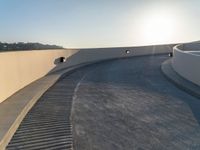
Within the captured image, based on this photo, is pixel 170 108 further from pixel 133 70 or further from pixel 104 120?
pixel 133 70

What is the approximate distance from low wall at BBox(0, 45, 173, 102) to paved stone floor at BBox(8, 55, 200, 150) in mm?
1295

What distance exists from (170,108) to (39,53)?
8127 mm

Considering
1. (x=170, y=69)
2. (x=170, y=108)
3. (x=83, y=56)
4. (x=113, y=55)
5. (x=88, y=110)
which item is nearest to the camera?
(x=88, y=110)

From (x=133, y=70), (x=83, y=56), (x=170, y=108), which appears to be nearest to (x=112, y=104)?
(x=170, y=108)

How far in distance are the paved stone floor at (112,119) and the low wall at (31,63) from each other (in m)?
1.30

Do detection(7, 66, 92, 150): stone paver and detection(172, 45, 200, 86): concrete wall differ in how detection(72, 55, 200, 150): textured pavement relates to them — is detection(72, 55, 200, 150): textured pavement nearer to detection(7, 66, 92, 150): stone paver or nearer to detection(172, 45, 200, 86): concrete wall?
detection(7, 66, 92, 150): stone paver

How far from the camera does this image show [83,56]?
2786cm

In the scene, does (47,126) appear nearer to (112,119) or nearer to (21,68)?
(112,119)

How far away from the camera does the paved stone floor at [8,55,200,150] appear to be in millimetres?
8836

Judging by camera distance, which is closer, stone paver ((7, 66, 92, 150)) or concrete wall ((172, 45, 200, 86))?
stone paver ((7, 66, 92, 150))

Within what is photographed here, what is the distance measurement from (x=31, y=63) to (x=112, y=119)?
6672mm

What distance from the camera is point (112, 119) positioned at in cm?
1104

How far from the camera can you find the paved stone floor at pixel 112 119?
884 cm

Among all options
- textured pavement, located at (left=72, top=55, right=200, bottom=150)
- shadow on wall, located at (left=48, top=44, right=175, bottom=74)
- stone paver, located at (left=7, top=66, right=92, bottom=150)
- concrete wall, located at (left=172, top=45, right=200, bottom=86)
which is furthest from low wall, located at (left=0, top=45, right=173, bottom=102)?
concrete wall, located at (left=172, top=45, right=200, bottom=86)
